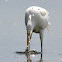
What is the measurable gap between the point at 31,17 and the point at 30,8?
0.82m

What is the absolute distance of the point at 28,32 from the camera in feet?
77.2

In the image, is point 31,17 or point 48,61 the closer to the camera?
point 48,61

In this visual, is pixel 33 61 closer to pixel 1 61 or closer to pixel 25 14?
pixel 1 61

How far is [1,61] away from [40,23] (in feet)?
23.2

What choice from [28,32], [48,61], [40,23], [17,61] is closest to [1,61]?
[17,61]

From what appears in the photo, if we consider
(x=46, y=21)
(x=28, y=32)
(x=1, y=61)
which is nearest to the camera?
(x=1, y=61)

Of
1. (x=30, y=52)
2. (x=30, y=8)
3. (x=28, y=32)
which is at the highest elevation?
(x=30, y=8)

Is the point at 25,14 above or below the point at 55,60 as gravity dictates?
above

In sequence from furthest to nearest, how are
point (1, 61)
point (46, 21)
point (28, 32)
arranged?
point (46, 21) → point (28, 32) → point (1, 61)

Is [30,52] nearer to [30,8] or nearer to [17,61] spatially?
[30,8]

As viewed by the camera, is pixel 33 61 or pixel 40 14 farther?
pixel 40 14

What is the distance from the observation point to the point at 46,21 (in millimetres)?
25078

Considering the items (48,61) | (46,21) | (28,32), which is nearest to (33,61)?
(48,61)

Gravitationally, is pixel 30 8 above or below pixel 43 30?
above
